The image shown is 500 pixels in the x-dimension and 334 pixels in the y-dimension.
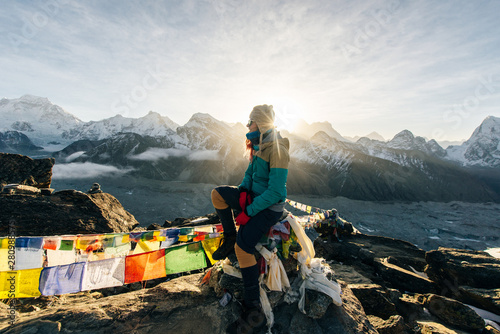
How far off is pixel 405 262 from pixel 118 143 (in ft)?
675

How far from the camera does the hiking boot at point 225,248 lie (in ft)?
11.7

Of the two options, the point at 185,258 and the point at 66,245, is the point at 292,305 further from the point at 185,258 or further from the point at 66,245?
the point at 66,245

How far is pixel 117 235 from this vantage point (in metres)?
6.82

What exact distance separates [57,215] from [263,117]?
31.4ft

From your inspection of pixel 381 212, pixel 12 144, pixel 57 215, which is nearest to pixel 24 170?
pixel 57 215

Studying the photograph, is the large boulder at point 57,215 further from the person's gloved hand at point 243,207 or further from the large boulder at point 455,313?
the large boulder at point 455,313

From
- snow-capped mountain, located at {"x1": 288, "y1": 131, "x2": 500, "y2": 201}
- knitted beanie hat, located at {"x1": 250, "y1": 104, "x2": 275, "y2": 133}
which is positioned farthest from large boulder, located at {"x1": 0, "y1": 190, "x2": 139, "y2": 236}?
snow-capped mountain, located at {"x1": 288, "y1": 131, "x2": 500, "y2": 201}

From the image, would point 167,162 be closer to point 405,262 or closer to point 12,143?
point 12,143

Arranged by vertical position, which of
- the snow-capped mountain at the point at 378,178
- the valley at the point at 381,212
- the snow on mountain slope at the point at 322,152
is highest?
the snow on mountain slope at the point at 322,152

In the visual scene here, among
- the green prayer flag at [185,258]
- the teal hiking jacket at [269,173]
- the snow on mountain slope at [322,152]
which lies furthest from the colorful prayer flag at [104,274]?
the snow on mountain slope at [322,152]

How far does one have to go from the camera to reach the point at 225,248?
3.60 m

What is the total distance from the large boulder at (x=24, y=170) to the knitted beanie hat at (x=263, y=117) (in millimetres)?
13425

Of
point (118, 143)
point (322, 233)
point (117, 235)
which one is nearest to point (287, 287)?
point (117, 235)

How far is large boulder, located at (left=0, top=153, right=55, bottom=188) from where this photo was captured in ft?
33.9
